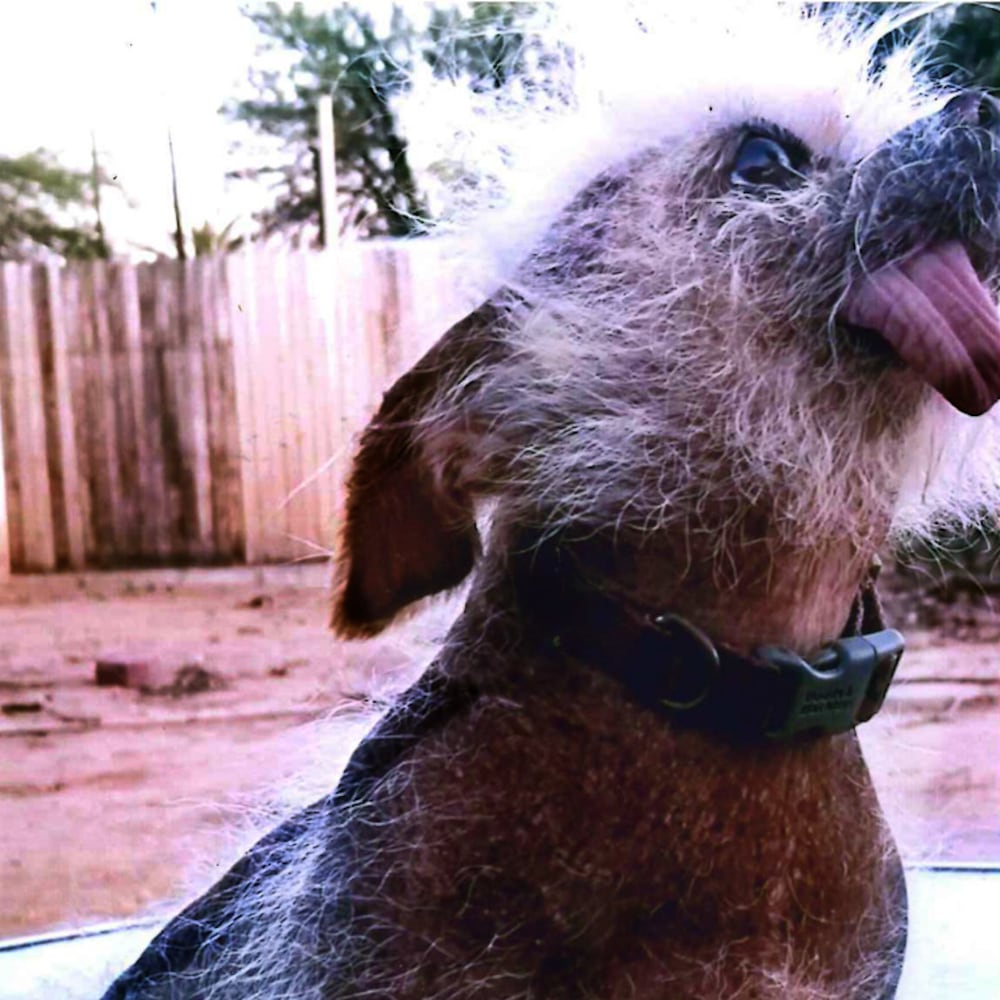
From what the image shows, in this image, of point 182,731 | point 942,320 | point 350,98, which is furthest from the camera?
point 182,731

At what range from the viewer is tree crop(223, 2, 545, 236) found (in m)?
0.58

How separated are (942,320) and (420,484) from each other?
0.64 ft

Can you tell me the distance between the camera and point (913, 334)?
38 centimetres

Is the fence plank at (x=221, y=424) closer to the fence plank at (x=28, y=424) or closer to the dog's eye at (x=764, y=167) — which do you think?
the fence plank at (x=28, y=424)

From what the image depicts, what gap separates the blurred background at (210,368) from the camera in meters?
0.57

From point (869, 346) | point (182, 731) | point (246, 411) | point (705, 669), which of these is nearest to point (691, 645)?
point (705, 669)

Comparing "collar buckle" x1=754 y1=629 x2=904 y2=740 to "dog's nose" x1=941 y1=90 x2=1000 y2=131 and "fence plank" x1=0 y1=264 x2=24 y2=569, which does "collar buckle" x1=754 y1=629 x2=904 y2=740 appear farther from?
"fence plank" x1=0 y1=264 x2=24 y2=569

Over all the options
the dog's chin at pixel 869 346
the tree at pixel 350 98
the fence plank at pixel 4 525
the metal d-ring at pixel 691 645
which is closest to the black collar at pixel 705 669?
the metal d-ring at pixel 691 645

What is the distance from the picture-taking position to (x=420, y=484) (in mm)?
464

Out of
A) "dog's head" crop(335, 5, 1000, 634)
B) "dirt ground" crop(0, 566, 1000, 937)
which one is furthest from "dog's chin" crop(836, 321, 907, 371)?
"dirt ground" crop(0, 566, 1000, 937)

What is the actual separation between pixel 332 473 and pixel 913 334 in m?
0.25

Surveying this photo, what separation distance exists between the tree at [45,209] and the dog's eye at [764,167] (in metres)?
0.34

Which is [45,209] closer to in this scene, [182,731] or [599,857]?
[182,731]

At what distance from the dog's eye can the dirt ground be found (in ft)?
0.84
